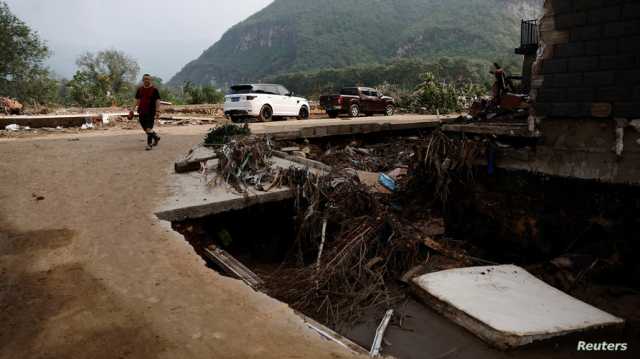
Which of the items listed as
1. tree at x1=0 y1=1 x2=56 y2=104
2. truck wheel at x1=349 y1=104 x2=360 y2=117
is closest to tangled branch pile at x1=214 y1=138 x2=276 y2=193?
truck wheel at x1=349 y1=104 x2=360 y2=117

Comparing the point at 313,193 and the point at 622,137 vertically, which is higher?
the point at 622,137

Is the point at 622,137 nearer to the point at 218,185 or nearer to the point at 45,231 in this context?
the point at 218,185

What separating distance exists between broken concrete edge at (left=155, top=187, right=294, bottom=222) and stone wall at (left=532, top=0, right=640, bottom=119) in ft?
11.8

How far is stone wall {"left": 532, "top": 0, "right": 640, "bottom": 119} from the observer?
168 inches

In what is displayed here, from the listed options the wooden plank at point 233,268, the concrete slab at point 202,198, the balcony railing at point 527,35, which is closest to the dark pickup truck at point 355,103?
the balcony railing at point 527,35

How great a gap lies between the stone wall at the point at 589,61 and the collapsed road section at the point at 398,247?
0.79 meters

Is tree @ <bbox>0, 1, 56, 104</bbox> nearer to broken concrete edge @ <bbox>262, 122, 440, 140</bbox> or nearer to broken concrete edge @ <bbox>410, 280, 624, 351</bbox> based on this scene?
broken concrete edge @ <bbox>262, 122, 440, 140</bbox>

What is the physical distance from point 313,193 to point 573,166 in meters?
3.28

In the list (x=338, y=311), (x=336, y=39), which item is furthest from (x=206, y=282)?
(x=336, y=39)

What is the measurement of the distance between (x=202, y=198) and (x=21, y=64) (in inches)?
1257

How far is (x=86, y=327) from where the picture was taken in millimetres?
2449

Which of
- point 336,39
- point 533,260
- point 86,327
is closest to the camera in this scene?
point 86,327

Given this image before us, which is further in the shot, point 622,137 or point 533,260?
point 533,260

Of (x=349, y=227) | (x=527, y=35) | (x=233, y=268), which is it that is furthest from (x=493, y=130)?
(x=527, y=35)
